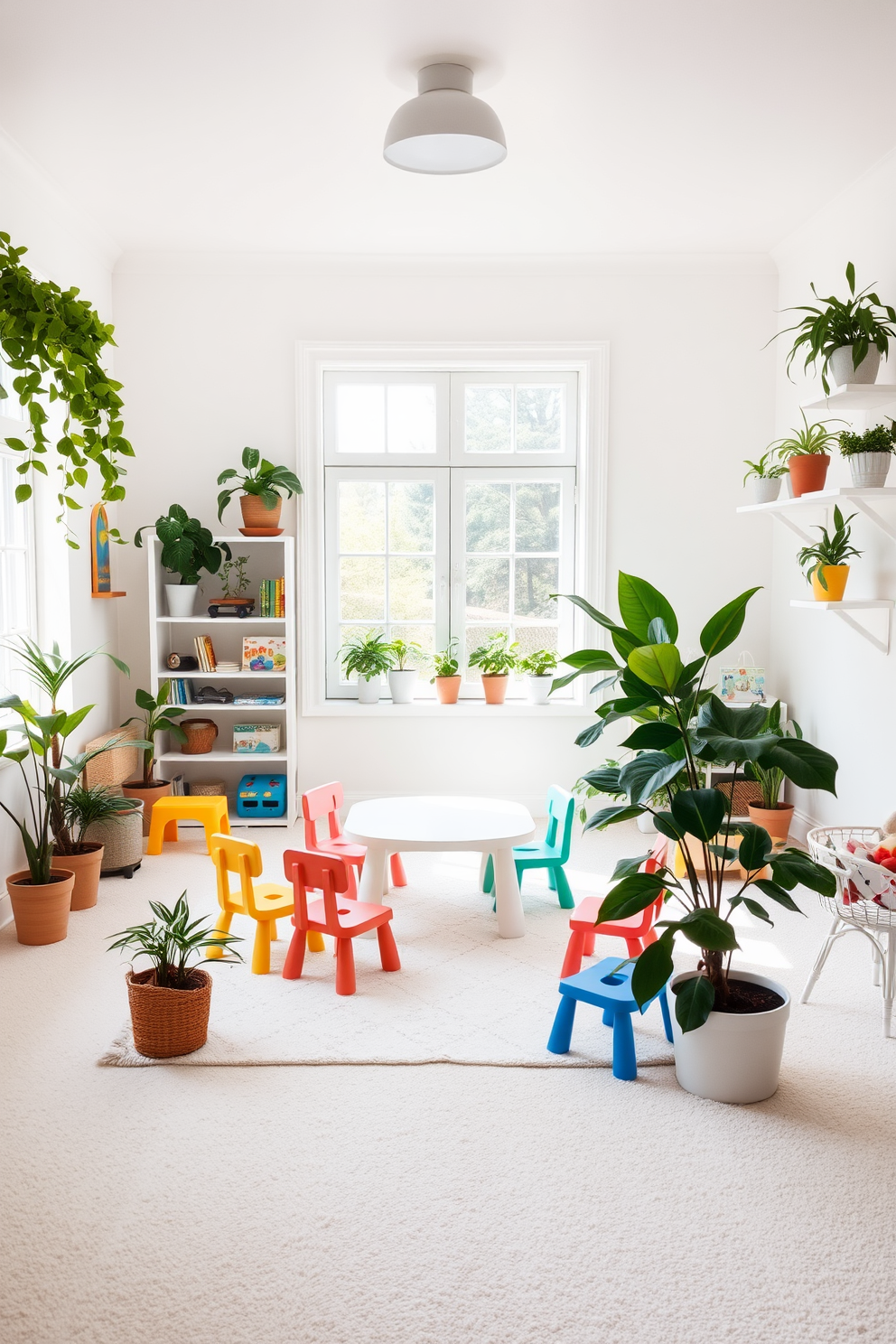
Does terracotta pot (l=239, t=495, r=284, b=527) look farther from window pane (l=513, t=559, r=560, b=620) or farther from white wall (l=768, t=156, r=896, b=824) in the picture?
white wall (l=768, t=156, r=896, b=824)

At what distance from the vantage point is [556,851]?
410 centimetres

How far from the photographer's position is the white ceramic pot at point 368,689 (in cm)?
562

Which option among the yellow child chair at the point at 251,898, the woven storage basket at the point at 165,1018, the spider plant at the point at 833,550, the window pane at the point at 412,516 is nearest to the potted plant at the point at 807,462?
the spider plant at the point at 833,550

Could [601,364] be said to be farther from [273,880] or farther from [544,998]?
[544,998]

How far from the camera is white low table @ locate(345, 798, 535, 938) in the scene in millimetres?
3742

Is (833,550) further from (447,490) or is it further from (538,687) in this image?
(447,490)

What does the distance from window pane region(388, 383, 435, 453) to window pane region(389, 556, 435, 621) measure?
624 millimetres

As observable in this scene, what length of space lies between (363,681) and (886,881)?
326 cm

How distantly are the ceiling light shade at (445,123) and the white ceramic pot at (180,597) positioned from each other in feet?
8.39

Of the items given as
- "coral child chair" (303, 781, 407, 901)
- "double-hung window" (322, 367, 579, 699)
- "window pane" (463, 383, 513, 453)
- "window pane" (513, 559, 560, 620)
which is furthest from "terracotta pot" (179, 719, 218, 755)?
"window pane" (463, 383, 513, 453)

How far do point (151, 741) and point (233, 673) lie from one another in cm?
53

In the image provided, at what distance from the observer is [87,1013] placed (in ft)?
10.5

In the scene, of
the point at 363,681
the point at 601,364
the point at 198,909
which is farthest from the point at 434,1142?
the point at 601,364

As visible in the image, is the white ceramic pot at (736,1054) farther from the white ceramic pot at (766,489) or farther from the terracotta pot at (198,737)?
the terracotta pot at (198,737)
